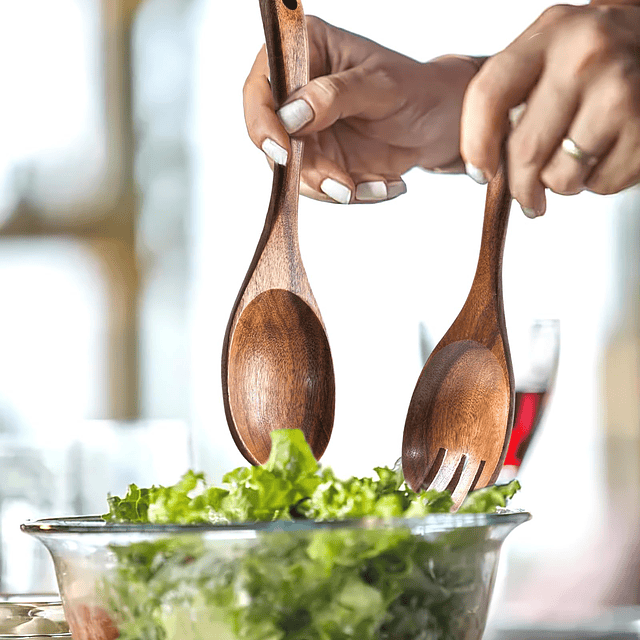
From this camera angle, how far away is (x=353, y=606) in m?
0.19

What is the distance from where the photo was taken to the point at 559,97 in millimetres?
474

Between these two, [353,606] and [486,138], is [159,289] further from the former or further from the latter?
[353,606]

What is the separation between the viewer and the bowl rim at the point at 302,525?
186 mm

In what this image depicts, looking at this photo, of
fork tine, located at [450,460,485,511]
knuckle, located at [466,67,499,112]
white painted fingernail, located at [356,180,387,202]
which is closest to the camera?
fork tine, located at [450,460,485,511]

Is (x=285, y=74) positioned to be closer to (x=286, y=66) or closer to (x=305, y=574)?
(x=286, y=66)

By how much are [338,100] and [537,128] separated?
104mm

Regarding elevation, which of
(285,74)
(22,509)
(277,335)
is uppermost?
(285,74)

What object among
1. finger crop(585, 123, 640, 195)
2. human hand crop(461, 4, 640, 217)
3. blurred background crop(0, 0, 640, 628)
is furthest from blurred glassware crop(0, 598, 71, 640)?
blurred background crop(0, 0, 640, 628)

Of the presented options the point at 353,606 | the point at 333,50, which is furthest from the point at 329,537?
the point at 333,50

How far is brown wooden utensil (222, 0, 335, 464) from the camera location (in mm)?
370

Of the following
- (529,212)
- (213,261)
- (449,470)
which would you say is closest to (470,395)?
(449,470)

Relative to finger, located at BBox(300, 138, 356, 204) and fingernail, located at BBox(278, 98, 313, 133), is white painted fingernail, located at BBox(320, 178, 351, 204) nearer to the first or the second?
finger, located at BBox(300, 138, 356, 204)

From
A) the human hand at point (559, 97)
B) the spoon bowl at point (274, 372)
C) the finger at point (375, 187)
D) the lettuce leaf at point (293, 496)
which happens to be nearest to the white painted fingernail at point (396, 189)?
the finger at point (375, 187)

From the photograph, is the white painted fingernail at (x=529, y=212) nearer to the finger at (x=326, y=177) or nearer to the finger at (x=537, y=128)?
the finger at (x=537, y=128)
